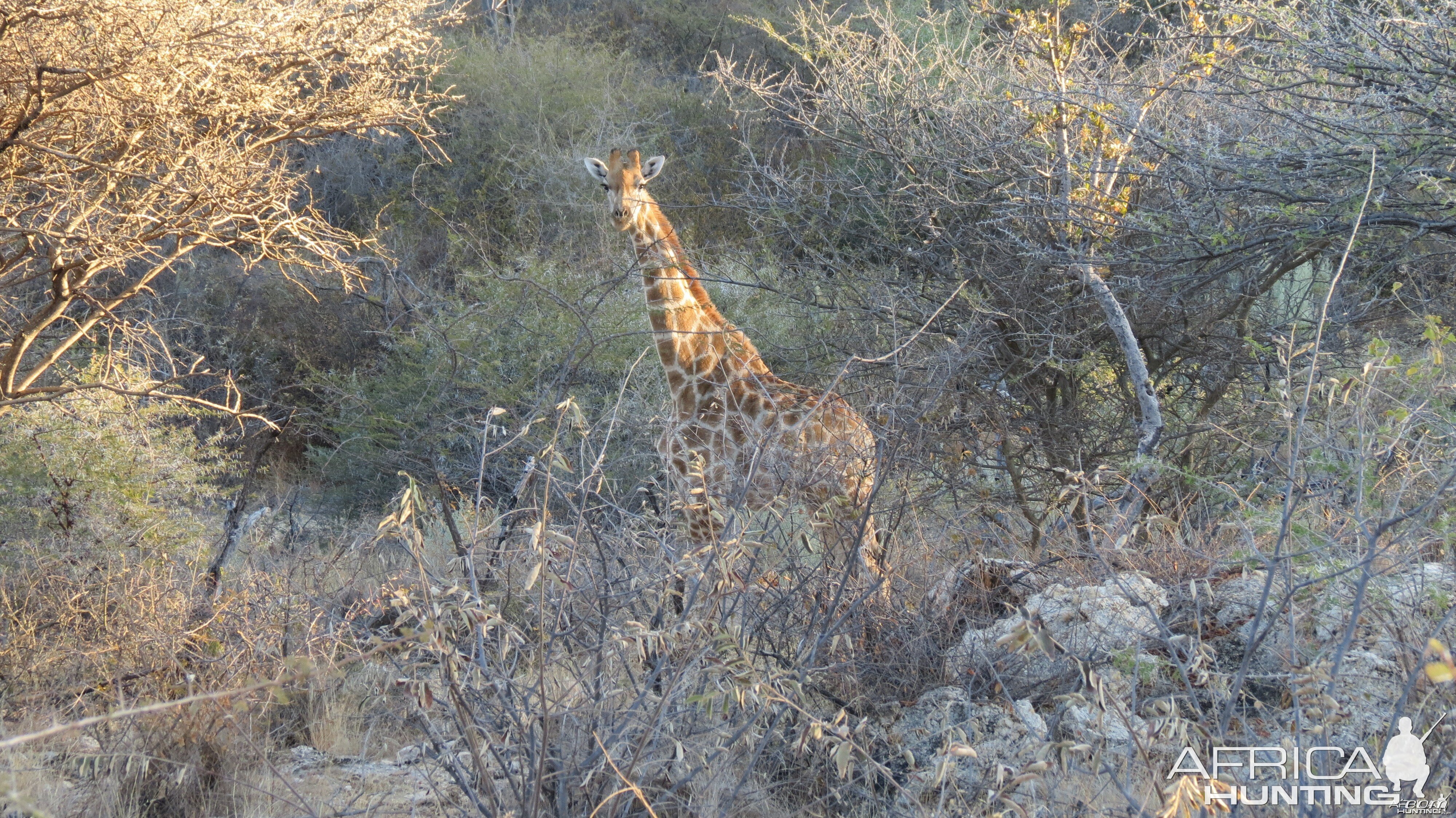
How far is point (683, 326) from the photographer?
18.2 feet

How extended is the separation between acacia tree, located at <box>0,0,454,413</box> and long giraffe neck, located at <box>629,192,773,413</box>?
1217mm

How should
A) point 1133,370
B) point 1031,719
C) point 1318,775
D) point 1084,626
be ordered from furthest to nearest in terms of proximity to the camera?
point 1133,370
point 1084,626
point 1031,719
point 1318,775

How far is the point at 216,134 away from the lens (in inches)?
179

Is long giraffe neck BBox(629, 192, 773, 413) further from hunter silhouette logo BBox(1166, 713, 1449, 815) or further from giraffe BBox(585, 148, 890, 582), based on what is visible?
hunter silhouette logo BBox(1166, 713, 1449, 815)

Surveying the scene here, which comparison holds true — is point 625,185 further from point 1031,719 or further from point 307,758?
point 1031,719

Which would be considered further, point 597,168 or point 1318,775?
point 597,168

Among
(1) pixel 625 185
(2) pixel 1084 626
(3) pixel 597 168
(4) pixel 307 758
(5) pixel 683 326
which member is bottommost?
(4) pixel 307 758

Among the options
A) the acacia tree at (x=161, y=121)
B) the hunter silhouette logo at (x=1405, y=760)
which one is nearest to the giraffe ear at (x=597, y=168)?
the acacia tree at (x=161, y=121)

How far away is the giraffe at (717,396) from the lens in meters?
4.24

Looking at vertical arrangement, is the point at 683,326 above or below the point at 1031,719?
below

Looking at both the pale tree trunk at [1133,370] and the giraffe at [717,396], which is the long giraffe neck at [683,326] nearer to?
the giraffe at [717,396]

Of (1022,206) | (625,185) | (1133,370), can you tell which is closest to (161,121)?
(625,185)

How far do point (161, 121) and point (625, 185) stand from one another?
6.48ft

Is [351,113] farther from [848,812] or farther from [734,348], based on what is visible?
[848,812]
